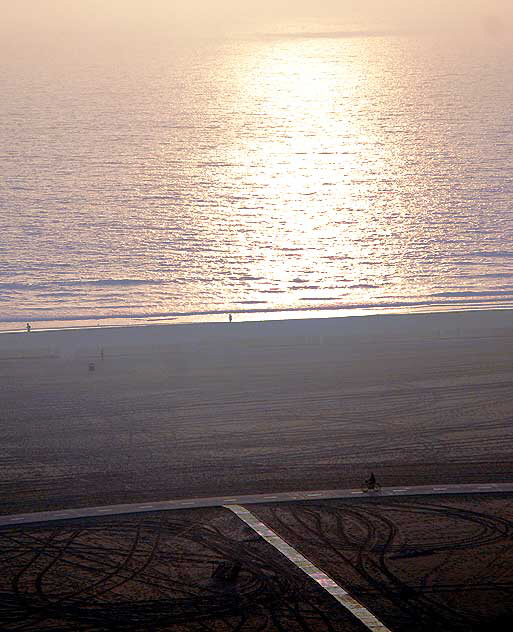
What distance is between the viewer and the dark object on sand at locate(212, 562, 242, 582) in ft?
82.6

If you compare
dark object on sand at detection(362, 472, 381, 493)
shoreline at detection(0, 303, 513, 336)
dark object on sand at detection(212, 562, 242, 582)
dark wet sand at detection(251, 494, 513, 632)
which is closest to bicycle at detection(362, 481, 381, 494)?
dark object on sand at detection(362, 472, 381, 493)

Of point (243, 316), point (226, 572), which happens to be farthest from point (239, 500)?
point (243, 316)

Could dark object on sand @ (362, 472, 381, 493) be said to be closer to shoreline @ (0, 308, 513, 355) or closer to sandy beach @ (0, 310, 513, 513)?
sandy beach @ (0, 310, 513, 513)

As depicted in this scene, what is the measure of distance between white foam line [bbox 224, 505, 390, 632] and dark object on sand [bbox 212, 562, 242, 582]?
5.42ft

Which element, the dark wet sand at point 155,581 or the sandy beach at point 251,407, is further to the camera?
the sandy beach at point 251,407

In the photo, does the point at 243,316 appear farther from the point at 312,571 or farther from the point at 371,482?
the point at 312,571

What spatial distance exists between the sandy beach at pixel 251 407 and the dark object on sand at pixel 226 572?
5769mm

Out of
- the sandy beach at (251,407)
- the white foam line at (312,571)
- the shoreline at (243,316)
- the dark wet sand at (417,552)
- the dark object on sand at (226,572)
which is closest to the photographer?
the white foam line at (312,571)

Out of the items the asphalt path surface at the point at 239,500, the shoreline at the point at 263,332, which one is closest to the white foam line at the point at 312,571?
the asphalt path surface at the point at 239,500

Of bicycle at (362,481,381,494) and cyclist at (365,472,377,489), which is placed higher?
cyclist at (365,472,377,489)

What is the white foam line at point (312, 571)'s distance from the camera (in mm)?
23119

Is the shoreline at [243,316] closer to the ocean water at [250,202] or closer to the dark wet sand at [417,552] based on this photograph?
the ocean water at [250,202]

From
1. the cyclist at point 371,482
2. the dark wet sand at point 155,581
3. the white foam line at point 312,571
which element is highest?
the cyclist at point 371,482

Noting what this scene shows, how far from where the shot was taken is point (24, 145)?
432 feet
